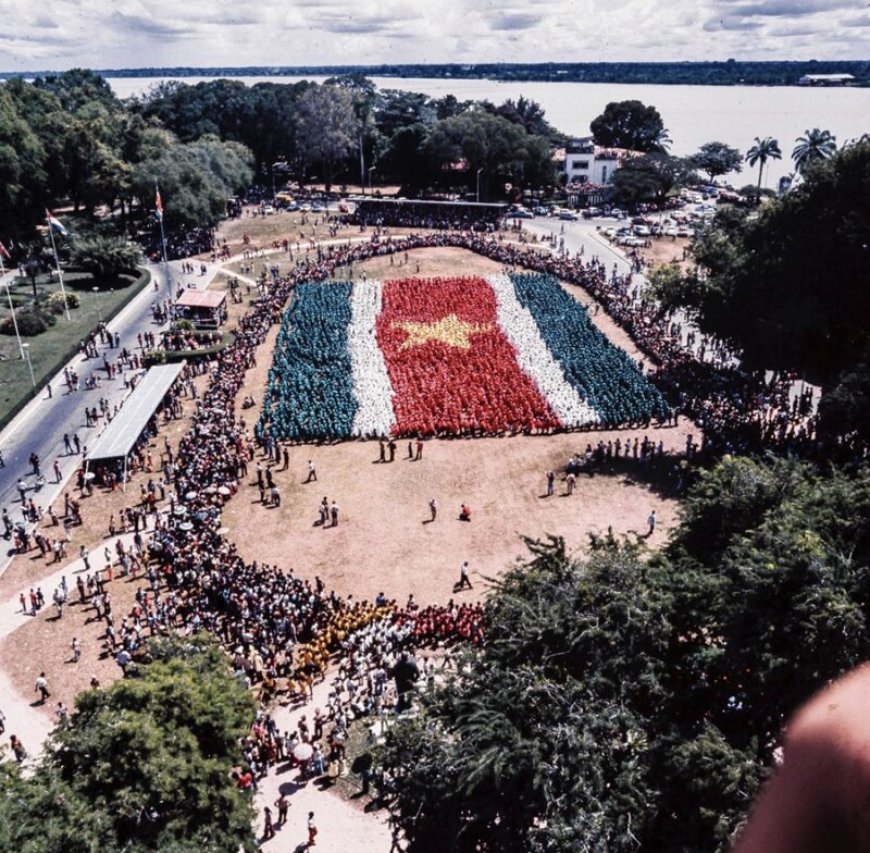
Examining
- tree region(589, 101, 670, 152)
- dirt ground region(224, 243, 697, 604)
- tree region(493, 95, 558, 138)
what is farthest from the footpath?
tree region(589, 101, 670, 152)

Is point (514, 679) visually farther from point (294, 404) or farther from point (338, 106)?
point (338, 106)

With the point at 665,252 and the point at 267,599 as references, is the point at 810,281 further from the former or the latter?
the point at 665,252

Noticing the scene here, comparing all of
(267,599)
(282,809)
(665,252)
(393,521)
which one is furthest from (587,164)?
(282,809)

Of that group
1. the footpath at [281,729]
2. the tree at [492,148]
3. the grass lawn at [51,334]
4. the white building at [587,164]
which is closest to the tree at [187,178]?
the grass lawn at [51,334]

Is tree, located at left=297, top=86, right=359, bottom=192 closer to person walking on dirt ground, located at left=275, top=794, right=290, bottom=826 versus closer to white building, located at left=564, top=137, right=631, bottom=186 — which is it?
white building, located at left=564, top=137, right=631, bottom=186

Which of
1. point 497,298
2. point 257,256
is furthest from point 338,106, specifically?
point 497,298
